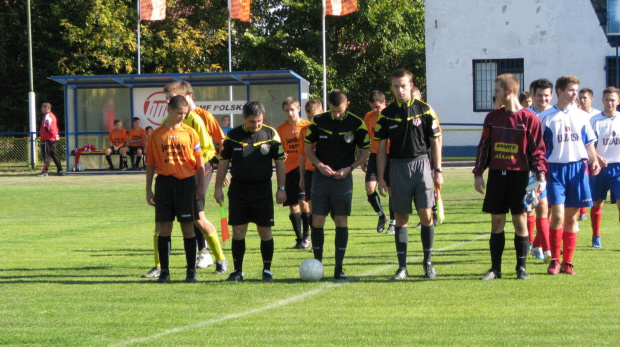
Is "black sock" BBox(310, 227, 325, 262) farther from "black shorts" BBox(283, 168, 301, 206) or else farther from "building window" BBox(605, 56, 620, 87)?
"building window" BBox(605, 56, 620, 87)

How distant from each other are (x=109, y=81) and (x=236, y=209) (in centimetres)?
2559

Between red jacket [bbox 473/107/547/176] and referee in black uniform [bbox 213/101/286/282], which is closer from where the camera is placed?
red jacket [bbox 473/107/547/176]

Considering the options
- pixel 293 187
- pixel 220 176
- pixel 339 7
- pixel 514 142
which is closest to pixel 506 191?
pixel 514 142

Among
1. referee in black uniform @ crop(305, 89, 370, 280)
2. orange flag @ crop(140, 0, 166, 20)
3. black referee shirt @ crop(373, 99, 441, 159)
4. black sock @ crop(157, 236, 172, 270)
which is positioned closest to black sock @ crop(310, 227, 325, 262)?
referee in black uniform @ crop(305, 89, 370, 280)

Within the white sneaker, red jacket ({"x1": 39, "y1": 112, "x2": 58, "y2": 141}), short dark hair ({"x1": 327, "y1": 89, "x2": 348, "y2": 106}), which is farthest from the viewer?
red jacket ({"x1": 39, "y1": 112, "x2": 58, "y2": 141})

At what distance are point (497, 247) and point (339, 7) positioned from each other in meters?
29.9

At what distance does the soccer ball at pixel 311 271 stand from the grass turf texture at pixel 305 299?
0.10 meters

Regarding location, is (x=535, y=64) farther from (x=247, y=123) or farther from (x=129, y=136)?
(x=247, y=123)

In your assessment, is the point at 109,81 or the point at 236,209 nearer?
the point at 236,209

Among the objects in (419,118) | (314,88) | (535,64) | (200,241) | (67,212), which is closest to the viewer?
(419,118)

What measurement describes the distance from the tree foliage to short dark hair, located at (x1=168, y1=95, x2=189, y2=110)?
1417 inches

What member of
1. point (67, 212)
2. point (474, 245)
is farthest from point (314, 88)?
point (474, 245)

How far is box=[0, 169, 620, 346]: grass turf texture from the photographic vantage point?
709 cm

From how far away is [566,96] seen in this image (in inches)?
396
